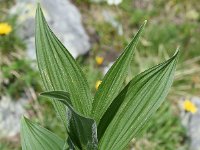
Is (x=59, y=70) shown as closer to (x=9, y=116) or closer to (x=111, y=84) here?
(x=111, y=84)

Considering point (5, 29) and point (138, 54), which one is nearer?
point (5, 29)

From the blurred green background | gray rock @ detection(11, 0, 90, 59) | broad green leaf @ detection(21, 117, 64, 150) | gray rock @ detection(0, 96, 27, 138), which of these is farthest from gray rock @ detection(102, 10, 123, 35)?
broad green leaf @ detection(21, 117, 64, 150)

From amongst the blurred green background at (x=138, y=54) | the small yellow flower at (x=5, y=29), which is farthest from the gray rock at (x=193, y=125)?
the small yellow flower at (x=5, y=29)

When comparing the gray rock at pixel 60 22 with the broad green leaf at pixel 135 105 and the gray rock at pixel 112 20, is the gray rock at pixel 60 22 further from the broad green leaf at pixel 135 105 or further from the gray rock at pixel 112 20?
the broad green leaf at pixel 135 105

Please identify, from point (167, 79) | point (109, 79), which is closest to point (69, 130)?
point (109, 79)

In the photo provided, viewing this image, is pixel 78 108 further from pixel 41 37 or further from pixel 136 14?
pixel 136 14

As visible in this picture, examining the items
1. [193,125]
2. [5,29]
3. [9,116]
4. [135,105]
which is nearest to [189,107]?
[193,125]
